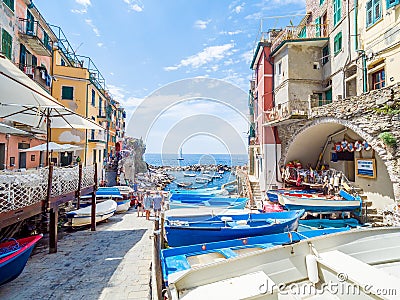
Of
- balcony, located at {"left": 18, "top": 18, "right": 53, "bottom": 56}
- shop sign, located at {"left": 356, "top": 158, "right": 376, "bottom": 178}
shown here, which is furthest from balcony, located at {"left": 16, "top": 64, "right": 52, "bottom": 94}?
shop sign, located at {"left": 356, "top": 158, "right": 376, "bottom": 178}

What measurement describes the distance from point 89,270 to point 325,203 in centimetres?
1109

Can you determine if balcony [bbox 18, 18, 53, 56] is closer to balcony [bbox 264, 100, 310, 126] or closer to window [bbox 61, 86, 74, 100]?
window [bbox 61, 86, 74, 100]

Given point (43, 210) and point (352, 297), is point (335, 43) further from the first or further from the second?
point (43, 210)

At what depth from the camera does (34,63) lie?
14141 mm

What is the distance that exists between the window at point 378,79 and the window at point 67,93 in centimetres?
2123

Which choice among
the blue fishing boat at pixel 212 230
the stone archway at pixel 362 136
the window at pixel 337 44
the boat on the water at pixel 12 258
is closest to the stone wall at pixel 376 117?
the stone archway at pixel 362 136

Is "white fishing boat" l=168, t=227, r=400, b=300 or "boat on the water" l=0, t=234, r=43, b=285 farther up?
"white fishing boat" l=168, t=227, r=400, b=300

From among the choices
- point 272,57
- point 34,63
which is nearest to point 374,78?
point 272,57

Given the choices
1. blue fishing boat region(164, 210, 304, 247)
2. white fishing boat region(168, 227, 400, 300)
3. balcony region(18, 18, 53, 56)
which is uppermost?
balcony region(18, 18, 53, 56)

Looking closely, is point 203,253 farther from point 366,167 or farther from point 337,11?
point 337,11

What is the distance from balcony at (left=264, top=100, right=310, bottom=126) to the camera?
14593 millimetres

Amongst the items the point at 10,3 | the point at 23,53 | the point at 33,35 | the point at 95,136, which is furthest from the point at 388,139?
the point at 95,136

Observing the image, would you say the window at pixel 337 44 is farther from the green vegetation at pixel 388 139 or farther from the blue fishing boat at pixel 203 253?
the blue fishing boat at pixel 203 253

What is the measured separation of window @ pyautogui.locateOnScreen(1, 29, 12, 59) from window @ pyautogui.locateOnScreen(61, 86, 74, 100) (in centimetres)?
755
